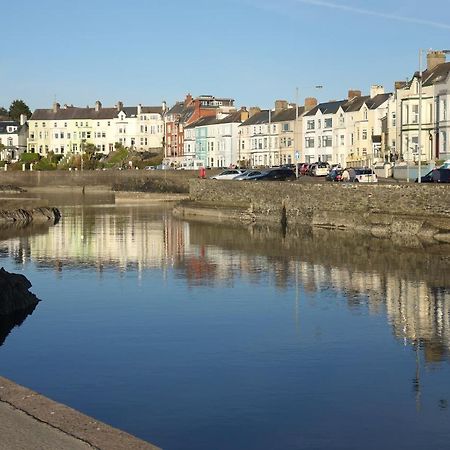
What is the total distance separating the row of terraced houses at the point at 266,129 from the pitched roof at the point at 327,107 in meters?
0.17

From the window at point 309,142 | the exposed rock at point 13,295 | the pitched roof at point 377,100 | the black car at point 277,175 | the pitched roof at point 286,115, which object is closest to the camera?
the exposed rock at point 13,295

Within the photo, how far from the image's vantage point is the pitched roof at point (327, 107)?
113250 millimetres

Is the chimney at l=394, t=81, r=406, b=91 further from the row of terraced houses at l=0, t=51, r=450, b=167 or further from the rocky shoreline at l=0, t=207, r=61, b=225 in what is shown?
the rocky shoreline at l=0, t=207, r=61, b=225

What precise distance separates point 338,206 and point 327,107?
201ft

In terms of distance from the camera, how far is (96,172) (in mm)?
126688

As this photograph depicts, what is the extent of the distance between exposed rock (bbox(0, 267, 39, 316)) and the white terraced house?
14345cm

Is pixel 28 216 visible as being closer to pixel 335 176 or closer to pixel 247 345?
pixel 335 176

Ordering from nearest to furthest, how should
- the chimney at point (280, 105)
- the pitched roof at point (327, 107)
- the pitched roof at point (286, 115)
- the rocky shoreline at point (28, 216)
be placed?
the rocky shoreline at point (28, 216) < the pitched roof at point (327, 107) < the pitched roof at point (286, 115) < the chimney at point (280, 105)

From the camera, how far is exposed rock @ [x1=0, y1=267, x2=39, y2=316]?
1065 inches

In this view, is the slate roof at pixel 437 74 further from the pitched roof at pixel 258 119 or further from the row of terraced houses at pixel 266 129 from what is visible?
the pitched roof at pixel 258 119

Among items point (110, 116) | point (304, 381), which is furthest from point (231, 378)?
point (110, 116)

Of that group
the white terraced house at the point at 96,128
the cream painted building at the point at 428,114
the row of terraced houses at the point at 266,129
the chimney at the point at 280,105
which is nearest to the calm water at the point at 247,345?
the row of terraced houses at the point at 266,129

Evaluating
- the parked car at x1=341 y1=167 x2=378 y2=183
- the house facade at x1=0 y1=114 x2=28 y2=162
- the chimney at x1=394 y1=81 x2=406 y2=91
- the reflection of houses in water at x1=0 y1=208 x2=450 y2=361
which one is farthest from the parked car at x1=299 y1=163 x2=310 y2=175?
the house facade at x1=0 y1=114 x2=28 y2=162

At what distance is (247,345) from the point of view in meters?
23.1
